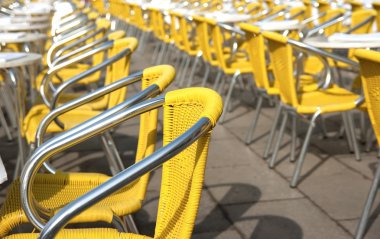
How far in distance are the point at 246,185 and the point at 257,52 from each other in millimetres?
832

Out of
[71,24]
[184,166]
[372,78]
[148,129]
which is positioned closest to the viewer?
[184,166]

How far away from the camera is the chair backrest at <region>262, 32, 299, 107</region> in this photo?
348 cm

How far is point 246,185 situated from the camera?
3.58 metres

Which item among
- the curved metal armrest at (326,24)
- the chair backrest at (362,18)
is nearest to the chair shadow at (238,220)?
the curved metal armrest at (326,24)

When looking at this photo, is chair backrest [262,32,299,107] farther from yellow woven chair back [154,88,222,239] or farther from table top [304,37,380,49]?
yellow woven chair back [154,88,222,239]

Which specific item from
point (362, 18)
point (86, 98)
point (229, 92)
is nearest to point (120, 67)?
point (86, 98)

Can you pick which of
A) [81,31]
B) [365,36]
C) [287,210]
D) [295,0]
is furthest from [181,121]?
[295,0]

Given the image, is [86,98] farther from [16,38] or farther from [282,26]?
[282,26]

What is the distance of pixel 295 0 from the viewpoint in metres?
7.56

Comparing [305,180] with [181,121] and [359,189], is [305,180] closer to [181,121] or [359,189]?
[359,189]

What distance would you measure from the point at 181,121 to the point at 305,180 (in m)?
2.10

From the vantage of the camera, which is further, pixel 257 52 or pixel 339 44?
pixel 257 52

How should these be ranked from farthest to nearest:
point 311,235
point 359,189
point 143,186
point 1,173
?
point 359,189 < point 311,235 < point 143,186 < point 1,173

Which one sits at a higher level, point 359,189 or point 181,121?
point 181,121
